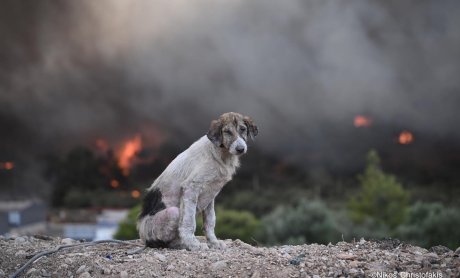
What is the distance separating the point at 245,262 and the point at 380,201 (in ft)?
154

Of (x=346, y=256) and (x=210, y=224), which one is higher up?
(x=210, y=224)

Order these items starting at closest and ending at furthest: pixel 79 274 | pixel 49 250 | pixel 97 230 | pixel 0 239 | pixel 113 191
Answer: pixel 79 274, pixel 49 250, pixel 0 239, pixel 97 230, pixel 113 191

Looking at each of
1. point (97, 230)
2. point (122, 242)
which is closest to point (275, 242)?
point (97, 230)

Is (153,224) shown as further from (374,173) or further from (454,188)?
(454,188)

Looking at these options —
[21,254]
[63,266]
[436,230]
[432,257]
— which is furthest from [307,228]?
[63,266]

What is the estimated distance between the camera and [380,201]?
53.5 meters

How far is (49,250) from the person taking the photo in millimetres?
9398

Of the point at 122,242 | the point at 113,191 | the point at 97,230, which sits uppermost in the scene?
the point at 113,191

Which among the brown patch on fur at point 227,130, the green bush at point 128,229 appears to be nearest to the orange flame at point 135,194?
the green bush at point 128,229

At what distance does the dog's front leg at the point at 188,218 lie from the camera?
9531 mm

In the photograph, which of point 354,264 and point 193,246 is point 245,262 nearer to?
point 193,246

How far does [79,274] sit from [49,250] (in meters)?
1.26

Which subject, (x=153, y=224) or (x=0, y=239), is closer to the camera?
(x=153, y=224)

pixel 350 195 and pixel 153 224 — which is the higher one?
pixel 350 195
